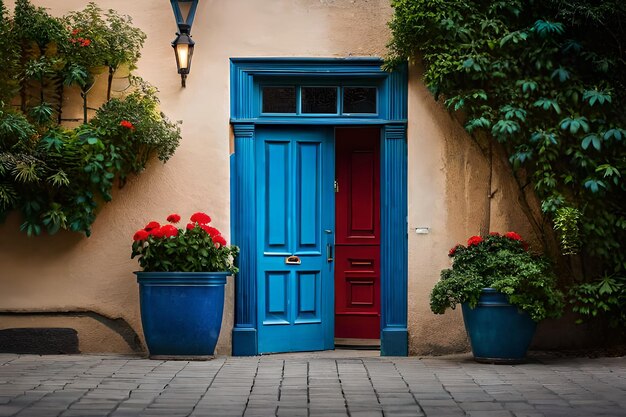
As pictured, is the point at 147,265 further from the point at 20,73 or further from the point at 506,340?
the point at 506,340

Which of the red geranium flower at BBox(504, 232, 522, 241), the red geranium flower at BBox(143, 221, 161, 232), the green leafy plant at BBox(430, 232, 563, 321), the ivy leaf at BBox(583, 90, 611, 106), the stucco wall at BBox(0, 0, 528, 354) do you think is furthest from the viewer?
the stucco wall at BBox(0, 0, 528, 354)

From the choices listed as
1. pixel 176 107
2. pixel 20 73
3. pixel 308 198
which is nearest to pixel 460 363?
pixel 308 198

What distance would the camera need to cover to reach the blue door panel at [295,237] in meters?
9.55

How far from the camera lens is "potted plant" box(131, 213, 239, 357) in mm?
8523

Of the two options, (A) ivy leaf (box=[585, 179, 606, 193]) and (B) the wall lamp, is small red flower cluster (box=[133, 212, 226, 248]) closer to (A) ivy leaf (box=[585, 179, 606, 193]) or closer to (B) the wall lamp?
(B) the wall lamp

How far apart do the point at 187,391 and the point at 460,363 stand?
2885 mm

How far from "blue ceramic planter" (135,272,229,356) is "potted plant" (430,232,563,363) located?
2047mm

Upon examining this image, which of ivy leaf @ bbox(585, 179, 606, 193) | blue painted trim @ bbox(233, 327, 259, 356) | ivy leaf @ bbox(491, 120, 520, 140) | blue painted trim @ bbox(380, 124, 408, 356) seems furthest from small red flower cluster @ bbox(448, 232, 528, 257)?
blue painted trim @ bbox(233, 327, 259, 356)

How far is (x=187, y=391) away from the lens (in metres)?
6.61

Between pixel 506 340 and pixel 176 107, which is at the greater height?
pixel 176 107

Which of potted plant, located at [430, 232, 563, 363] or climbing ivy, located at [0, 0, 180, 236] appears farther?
climbing ivy, located at [0, 0, 180, 236]

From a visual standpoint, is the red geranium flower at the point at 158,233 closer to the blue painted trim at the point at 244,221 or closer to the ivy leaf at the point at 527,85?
the blue painted trim at the point at 244,221

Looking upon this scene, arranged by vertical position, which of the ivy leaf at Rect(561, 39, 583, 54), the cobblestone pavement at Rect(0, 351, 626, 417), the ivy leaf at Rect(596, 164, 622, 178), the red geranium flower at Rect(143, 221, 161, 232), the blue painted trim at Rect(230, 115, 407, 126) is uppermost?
the ivy leaf at Rect(561, 39, 583, 54)

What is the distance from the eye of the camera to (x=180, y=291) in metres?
8.52
